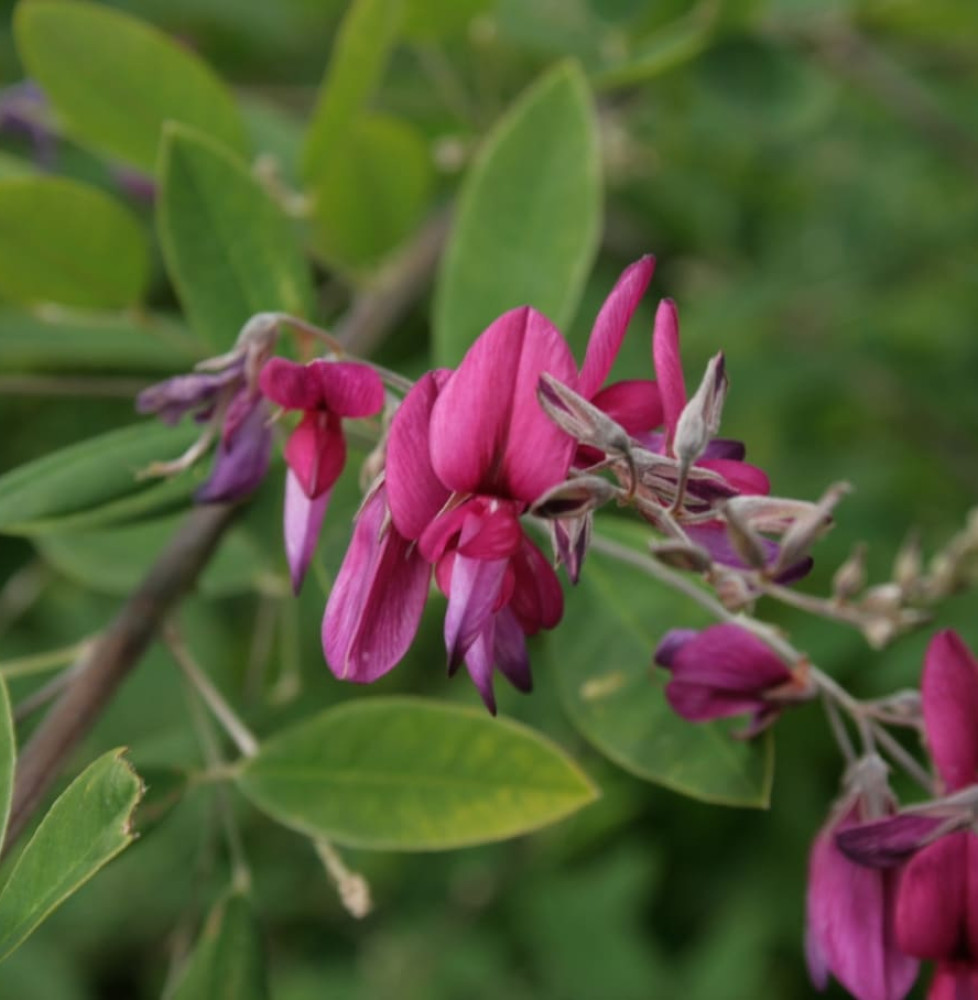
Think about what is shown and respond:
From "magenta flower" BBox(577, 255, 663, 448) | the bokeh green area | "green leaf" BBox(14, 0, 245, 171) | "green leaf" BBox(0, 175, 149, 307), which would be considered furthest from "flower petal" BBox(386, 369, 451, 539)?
the bokeh green area

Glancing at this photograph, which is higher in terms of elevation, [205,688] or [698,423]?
[698,423]

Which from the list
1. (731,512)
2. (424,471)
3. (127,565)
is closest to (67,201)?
(127,565)

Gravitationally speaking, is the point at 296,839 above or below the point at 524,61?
below

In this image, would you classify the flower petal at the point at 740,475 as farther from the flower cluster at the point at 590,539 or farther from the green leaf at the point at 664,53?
the green leaf at the point at 664,53

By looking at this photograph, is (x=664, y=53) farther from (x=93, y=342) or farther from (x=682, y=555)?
(x=682, y=555)

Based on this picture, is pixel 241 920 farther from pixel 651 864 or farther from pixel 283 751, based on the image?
pixel 651 864

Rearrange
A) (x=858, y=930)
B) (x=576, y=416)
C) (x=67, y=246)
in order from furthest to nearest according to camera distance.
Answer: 1. (x=67, y=246)
2. (x=858, y=930)
3. (x=576, y=416)

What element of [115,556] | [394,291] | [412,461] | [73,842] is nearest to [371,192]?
[394,291]
